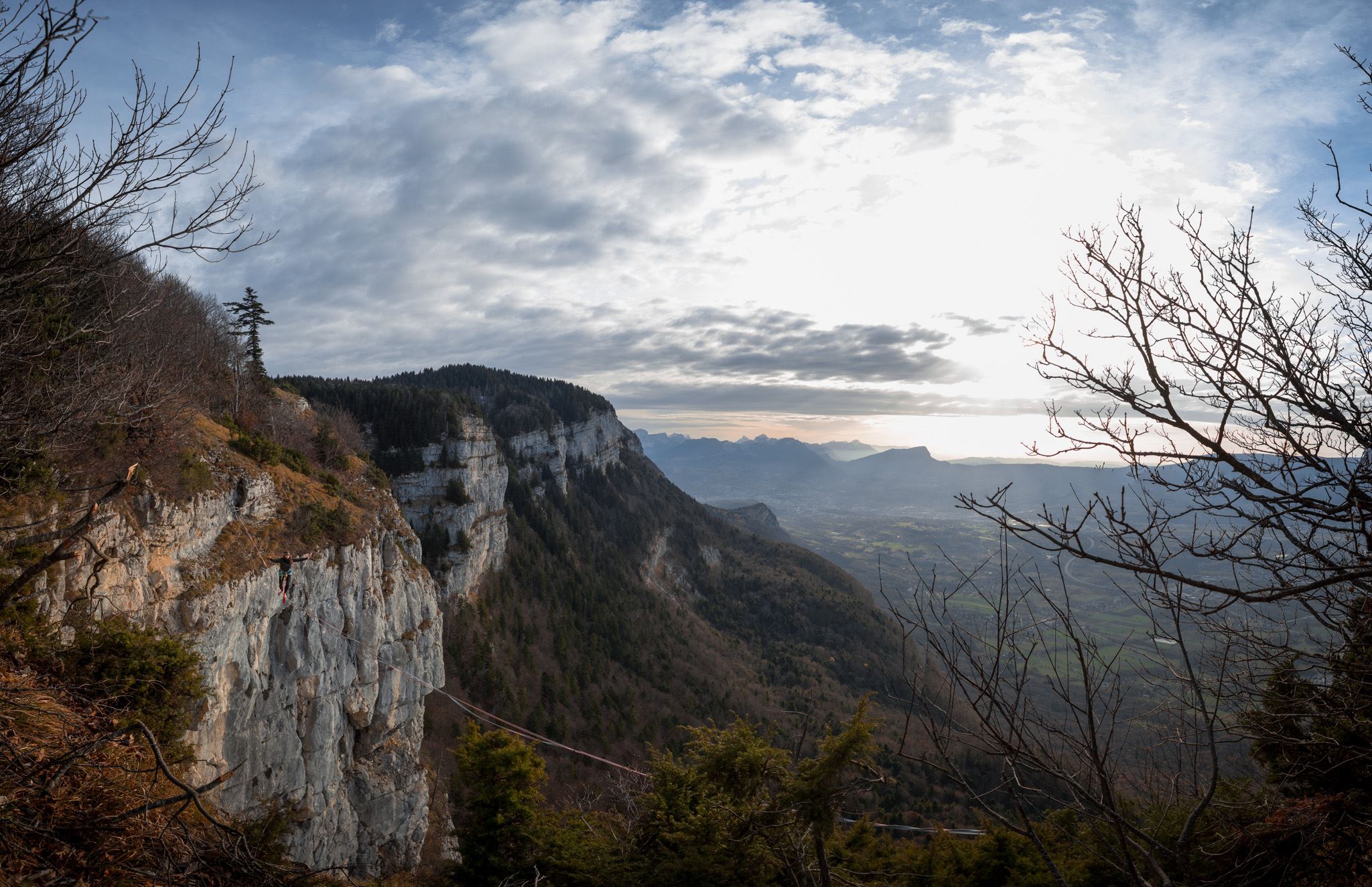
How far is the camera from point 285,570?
59.1 feet

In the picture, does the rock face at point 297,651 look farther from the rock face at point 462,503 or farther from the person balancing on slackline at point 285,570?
the rock face at point 462,503

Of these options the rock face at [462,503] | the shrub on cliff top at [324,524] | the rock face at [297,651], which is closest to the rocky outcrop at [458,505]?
the rock face at [462,503]

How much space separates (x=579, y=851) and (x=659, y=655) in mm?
59721

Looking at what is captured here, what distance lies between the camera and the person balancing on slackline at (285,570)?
17812 millimetres

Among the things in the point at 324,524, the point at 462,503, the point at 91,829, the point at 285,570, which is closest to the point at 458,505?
the point at 462,503

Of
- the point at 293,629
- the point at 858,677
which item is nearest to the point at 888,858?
the point at 293,629

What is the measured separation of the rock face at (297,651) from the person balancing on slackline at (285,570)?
30cm

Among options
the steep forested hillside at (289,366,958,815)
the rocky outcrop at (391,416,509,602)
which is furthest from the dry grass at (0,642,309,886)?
the rocky outcrop at (391,416,509,602)

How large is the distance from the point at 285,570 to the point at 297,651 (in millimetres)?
2817

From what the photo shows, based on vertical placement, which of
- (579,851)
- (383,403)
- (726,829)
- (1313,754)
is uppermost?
(383,403)

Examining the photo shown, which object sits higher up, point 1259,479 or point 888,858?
point 1259,479

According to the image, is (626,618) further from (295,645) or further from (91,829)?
(91,829)

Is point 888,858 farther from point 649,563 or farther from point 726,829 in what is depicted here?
point 649,563

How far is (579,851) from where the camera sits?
1264 cm
